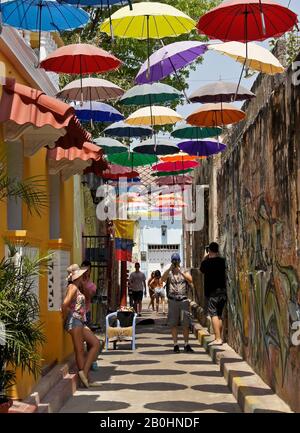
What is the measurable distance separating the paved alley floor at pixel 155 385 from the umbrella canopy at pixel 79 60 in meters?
4.50

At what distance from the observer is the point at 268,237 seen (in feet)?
31.2

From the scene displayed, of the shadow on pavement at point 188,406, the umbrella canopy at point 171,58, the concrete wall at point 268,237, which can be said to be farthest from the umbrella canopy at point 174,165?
the shadow on pavement at point 188,406

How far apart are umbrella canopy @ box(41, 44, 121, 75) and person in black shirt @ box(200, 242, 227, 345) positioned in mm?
4783

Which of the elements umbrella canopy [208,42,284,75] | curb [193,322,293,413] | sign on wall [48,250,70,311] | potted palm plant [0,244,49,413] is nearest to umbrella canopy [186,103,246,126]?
umbrella canopy [208,42,284,75]

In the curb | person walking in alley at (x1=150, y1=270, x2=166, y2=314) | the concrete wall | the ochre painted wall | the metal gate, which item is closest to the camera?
the concrete wall

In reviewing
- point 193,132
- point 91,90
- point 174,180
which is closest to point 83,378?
point 91,90

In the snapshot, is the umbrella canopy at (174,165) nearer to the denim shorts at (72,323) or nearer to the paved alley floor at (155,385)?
the paved alley floor at (155,385)

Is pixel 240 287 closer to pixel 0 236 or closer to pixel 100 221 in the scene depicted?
pixel 0 236

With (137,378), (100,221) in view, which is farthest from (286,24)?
(100,221)

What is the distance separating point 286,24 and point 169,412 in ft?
15.4

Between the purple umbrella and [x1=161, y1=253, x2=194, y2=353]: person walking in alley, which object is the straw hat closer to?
[x1=161, y1=253, x2=194, y2=353]: person walking in alley

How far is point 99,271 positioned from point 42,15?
10.5m

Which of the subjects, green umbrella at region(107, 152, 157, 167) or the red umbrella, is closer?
the red umbrella

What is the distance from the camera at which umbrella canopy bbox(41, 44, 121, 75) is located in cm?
1084
